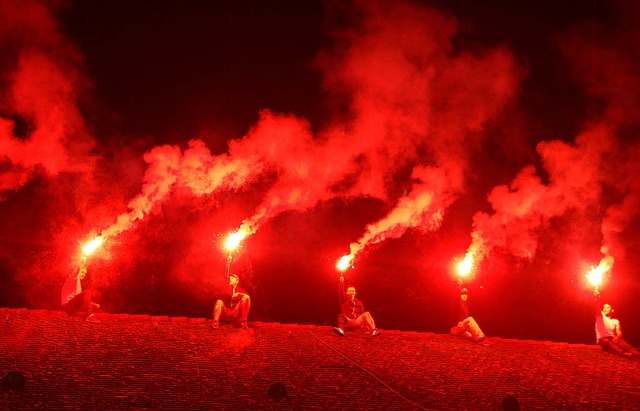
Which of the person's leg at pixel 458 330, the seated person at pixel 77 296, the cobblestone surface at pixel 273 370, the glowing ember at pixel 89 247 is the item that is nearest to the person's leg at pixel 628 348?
the cobblestone surface at pixel 273 370

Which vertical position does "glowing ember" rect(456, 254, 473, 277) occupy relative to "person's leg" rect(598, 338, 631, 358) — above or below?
above

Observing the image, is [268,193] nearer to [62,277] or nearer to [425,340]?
[62,277]

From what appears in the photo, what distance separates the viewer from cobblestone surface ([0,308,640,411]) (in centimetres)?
832

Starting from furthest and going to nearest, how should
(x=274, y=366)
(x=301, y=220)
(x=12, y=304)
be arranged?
(x=301, y=220) → (x=12, y=304) → (x=274, y=366)

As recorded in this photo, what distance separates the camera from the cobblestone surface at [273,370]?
8.32 meters

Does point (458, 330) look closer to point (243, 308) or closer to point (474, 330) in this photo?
point (474, 330)

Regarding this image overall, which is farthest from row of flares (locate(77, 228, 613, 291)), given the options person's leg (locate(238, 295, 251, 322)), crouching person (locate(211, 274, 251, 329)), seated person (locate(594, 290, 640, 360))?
seated person (locate(594, 290, 640, 360))

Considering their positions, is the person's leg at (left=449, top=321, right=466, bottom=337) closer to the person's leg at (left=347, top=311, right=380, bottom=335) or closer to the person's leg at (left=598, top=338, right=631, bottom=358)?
the person's leg at (left=347, top=311, right=380, bottom=335)

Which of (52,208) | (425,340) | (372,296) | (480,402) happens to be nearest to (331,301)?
(372,296)

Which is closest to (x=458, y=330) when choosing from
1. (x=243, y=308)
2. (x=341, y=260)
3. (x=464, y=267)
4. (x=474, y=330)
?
(x=474, y=330)

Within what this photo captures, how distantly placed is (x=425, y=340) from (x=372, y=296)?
9.40 meters

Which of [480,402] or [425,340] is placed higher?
[425,340]

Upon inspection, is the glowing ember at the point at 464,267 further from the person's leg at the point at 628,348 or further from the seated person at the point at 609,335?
the person's leg at the point at 628,348

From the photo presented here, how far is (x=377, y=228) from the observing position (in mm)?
24625
